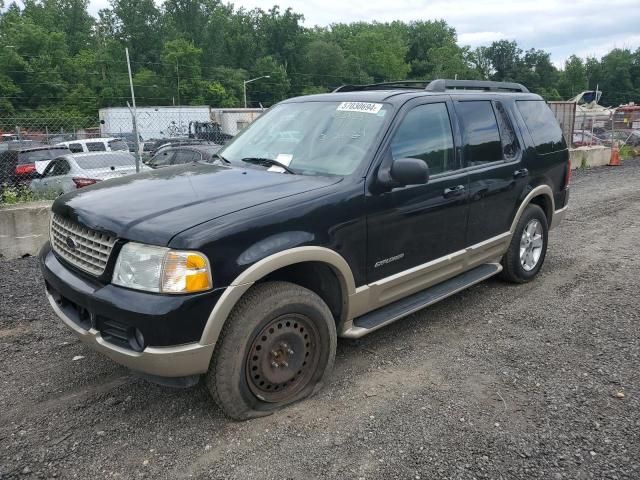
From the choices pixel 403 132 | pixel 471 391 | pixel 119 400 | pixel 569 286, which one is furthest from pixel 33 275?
pixel 569 286

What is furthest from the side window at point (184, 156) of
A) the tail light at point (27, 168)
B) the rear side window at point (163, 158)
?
the tail light at point (27, 168)

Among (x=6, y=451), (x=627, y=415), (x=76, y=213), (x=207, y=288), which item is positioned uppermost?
(x=76, y=213)

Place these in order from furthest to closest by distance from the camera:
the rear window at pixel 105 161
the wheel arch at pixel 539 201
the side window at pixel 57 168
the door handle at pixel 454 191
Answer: the side window at pixel 57 168 < the rear window at pixel 105 161 < the wheel arch at pixel 539 201 < the door handle at pixel 454 191

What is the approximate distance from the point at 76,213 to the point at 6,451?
1.38m

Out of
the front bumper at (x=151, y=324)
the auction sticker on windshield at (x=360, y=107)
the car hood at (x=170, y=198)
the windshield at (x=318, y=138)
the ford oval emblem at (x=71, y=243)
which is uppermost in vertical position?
the auction sticker on windshield at (x=360, y=107)

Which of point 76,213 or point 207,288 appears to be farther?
point 76,213

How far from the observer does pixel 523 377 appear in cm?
377

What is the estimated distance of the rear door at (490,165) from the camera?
4.57 meters

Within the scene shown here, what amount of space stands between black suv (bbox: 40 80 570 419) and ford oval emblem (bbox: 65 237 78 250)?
0.02 m

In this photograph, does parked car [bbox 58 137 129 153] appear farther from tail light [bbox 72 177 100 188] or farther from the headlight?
the headlight

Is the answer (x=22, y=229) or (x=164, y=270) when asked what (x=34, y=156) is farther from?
(x=164, y=270)

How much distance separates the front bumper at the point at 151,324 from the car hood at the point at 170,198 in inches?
12.6

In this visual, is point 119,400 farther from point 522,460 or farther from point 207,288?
point 522,460

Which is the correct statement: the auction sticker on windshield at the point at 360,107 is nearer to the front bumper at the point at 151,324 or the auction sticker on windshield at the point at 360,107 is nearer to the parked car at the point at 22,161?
the front bumper at the point at 151,324
